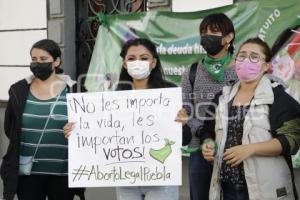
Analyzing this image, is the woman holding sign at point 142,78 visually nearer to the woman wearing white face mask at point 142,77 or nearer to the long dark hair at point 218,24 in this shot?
the woman wearing white face mask at point 142,77

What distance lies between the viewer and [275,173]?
9.24 feet

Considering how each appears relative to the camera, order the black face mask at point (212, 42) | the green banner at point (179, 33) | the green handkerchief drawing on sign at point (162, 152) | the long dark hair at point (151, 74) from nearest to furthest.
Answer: the green handkerchief drawing on sign at point (162, 152) < the long dark hair at point (151, 74) < the black face mask at point (212, 42) < the green banner at point (179, 33)

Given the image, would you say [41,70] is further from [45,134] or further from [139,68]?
[139,68]

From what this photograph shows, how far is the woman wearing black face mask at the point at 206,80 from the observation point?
3441mm

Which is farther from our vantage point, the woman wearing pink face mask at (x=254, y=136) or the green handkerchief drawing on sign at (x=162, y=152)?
the green handkerchief drawing on sign at (x=162, y=152)

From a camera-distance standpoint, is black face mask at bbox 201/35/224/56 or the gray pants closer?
the gray pants

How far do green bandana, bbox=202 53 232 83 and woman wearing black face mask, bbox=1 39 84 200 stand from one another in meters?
0.90

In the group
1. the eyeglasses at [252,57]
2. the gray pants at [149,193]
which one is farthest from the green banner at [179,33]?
the gray pants at [149,193]

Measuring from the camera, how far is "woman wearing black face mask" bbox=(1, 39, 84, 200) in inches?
137

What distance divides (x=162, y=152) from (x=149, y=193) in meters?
0.25

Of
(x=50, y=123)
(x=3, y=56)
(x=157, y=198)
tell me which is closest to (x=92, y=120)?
(x=50, y=123)

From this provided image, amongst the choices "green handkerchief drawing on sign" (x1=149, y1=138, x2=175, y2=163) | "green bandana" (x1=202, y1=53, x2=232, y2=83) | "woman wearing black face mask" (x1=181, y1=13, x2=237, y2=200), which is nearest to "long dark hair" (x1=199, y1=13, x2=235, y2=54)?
"woman wearing black face mask" (x1=181, y1=13, x2=237, y2=200)

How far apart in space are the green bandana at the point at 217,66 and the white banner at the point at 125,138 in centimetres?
45

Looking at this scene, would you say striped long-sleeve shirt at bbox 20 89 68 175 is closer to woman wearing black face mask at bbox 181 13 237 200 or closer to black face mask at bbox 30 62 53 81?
black face mask at bbox 30 62 53 81
